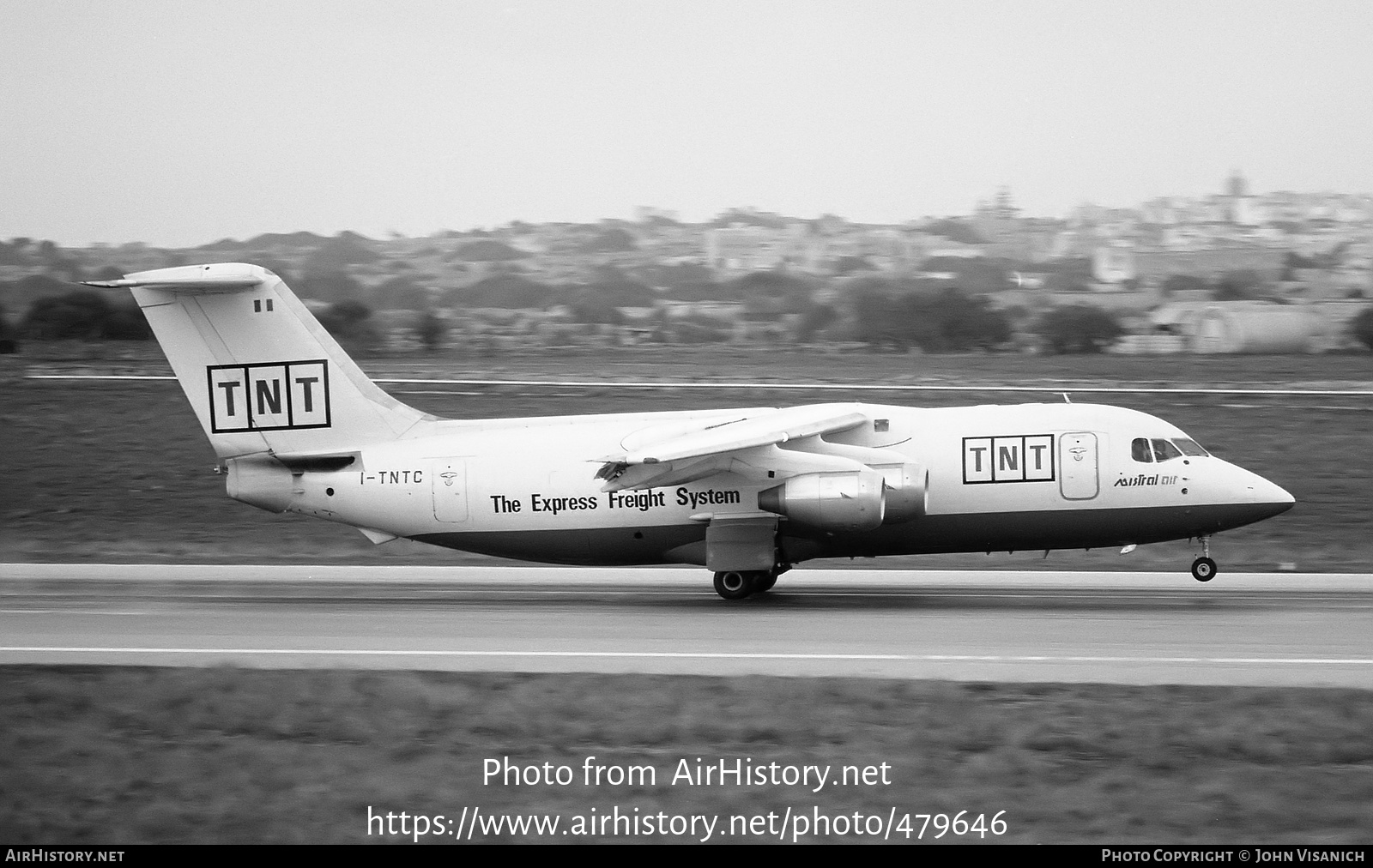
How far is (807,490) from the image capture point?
18.1m

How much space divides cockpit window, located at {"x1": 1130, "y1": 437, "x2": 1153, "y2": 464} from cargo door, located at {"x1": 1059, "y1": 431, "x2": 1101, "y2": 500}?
1.77 feet

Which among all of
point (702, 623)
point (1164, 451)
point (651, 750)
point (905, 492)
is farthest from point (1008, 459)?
point (651, 750)

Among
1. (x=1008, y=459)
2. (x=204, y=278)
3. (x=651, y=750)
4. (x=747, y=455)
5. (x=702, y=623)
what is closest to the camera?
(x=651, y=750)

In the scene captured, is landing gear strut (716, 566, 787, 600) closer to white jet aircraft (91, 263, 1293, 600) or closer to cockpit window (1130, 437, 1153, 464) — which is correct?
white jet aircraft (91, 263, 1293, 600)

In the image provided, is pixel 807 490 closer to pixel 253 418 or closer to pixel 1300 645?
pixel 1300 645

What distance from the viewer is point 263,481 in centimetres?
1961

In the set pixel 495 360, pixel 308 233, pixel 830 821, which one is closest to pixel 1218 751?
pixel 830 821

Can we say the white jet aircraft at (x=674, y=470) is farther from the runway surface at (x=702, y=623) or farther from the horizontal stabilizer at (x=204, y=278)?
the runway surface at (x=702, y=623)

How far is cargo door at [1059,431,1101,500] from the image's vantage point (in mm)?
18562

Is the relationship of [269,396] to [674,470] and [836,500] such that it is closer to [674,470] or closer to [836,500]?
[674,470]

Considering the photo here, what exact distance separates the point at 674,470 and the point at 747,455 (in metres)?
1.01

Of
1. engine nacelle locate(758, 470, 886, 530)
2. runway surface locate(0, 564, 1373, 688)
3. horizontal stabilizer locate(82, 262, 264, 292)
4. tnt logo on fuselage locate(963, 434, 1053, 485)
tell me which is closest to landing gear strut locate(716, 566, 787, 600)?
runway surface locate(0, 564, 1373, 688)

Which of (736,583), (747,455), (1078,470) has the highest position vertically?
(747,455)

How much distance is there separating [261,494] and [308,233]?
18797mm
